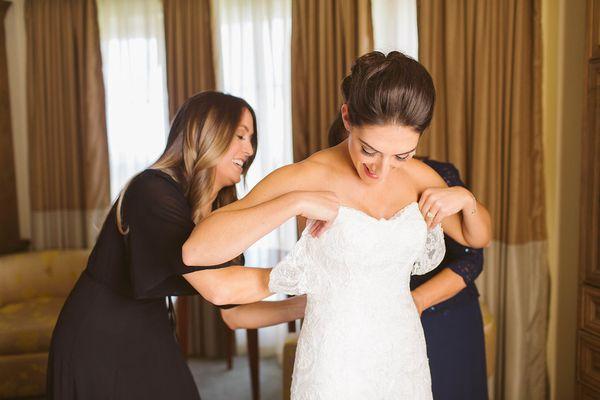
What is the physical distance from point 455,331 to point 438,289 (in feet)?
0.92

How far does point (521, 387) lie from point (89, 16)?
4.26 m

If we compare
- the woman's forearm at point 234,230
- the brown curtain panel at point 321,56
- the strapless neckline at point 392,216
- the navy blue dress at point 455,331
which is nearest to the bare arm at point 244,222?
the woman's forearm at point 234,230

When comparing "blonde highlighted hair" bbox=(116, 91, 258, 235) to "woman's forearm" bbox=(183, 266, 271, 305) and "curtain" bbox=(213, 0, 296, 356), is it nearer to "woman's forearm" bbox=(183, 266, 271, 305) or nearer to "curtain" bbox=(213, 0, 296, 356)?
"woman's forearm" bbox=(183, 266, 271, 305)

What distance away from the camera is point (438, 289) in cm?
198

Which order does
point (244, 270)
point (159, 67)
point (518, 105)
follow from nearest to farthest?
point (244, 270) → point (518, 105) → point (159, 67)

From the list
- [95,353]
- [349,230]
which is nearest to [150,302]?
[95,353]

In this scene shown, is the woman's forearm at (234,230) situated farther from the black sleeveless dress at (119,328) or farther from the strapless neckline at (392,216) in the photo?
the black sleeveless dress at (119,328)

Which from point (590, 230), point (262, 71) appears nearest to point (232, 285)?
point (590, 230)

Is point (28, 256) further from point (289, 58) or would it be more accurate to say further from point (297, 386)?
point (297, 386)

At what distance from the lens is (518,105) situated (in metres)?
3.50

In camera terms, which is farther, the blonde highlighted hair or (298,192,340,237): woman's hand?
the blonde highlighted hair

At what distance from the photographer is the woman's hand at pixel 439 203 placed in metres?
1.60

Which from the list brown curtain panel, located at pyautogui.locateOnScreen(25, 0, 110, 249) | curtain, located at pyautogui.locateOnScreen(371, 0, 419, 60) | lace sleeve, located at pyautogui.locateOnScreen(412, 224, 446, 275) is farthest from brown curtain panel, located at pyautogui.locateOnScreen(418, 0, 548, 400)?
brown curtain panel, located at pyautogui.locateOnScreen(25, 0, 110, 249)

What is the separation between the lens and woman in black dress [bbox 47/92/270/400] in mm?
1802
